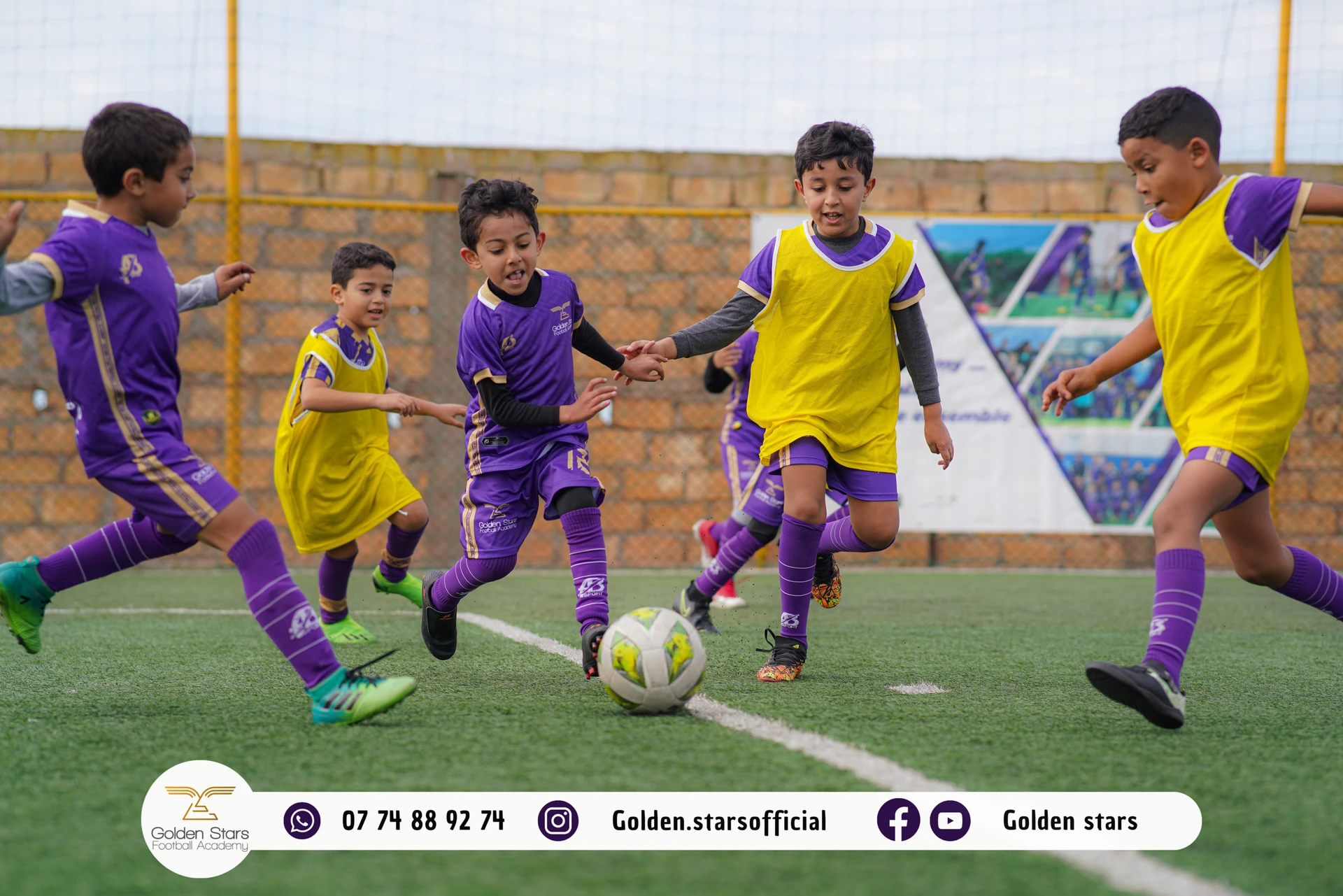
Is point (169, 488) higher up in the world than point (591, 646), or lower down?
higher up

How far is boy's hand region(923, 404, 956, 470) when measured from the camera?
12.4 ft

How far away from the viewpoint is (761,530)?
442 centimetres

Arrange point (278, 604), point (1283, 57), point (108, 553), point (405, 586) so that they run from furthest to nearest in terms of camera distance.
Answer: point (1283, 57) → point (405, 586) → point (108, 553) → point (278, 604)

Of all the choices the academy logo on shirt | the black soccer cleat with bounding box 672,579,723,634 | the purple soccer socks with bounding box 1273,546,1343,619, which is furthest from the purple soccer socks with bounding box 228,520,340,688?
the purple soccer socks with bounding box 1273,546,1343,619

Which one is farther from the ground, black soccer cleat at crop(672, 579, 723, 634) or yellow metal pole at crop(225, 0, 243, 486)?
yellow metal pole at crop(225, 0, 243, 486)

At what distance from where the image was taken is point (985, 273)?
8.41 m

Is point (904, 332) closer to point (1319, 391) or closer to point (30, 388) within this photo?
point (1319, 391)

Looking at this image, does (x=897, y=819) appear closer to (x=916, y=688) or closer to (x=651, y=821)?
(x=651, y=821)

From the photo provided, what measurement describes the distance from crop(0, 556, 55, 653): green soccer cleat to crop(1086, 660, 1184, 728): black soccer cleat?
9.69 feet

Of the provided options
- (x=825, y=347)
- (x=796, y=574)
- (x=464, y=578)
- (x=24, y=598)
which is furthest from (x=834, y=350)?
(x=24, y=598)

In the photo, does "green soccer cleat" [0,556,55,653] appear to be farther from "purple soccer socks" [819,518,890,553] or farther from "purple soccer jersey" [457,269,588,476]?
"purple soccer socks" [819,518,890,553]

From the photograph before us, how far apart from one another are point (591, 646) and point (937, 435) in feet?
4.53

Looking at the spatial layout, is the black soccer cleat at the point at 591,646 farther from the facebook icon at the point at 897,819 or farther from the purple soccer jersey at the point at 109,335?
the facebook icon at the point at 897,819

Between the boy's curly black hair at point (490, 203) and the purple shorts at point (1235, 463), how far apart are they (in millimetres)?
2042
